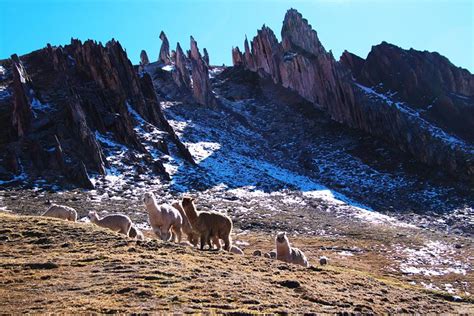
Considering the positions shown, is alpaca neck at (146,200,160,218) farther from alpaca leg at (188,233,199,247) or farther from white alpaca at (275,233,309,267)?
white alpaca at (275,233,309,267)

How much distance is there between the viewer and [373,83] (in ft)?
395

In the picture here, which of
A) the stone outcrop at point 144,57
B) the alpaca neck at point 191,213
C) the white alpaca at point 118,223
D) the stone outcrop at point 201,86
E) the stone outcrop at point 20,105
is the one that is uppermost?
the stone outcrop at point 144,57

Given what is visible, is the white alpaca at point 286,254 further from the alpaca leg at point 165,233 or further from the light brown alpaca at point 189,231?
the alpaca leg at point 165,233

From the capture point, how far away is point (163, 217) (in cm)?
2116

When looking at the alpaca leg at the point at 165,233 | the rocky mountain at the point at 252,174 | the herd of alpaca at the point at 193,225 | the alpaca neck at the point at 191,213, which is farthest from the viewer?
the alpaca leg at the point at 165,233

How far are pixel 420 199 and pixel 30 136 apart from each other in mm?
56612

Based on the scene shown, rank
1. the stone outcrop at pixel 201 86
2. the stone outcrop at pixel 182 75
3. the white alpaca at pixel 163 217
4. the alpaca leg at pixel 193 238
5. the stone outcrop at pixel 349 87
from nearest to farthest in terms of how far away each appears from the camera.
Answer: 1. the white alpaca at pixel 163 217
2. the alpaca leg at pixel 193 238
3. the stone outcrop at pixel 349 87
4. the stone outcrop at pixel 201 86
5. the stone outcrop at pixel 182 75

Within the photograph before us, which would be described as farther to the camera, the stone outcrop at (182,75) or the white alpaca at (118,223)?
the stone outcrop at (182,75)

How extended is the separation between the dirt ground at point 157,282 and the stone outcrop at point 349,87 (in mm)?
73448

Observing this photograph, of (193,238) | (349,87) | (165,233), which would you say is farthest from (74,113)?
(349,87)

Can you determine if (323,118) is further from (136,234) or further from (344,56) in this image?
(136,234)

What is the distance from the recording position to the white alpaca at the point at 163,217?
21.0 m

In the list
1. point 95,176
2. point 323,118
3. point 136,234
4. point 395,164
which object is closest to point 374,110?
point 323,118

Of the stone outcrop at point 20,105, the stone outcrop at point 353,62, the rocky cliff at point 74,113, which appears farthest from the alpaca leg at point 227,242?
the stone outcrop at point 353,62
